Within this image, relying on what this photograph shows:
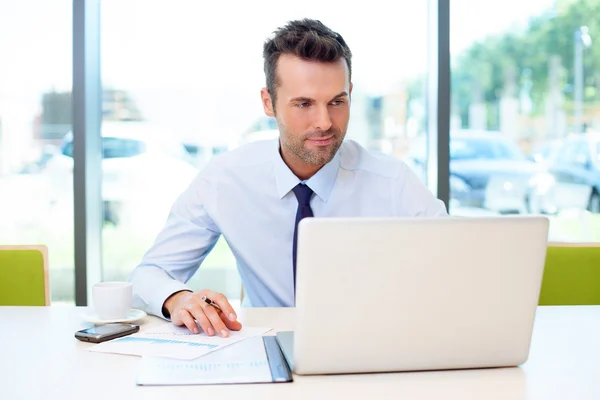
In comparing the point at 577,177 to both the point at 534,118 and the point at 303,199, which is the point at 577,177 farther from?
the point at 303,199

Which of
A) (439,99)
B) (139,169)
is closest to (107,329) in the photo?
Answer: (139,169)

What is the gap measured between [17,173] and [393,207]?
7.34 feet

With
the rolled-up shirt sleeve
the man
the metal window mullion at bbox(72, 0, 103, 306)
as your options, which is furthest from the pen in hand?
the metal window mullion at bbox(72, 0, 103, 306)

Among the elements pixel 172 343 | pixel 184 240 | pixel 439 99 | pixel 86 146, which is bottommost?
pixel 172 343

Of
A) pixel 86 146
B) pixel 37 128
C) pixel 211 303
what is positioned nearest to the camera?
pixel 211 303

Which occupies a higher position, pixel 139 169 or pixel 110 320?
pixel 139 169

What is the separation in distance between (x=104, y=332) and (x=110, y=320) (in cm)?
11

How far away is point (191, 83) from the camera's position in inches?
137

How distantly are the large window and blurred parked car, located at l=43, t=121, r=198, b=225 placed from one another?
1.45m

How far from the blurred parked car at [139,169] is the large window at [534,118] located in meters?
1.45

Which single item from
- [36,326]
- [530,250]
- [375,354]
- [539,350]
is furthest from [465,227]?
[36,326]

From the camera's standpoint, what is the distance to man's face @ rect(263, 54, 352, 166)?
1.86m

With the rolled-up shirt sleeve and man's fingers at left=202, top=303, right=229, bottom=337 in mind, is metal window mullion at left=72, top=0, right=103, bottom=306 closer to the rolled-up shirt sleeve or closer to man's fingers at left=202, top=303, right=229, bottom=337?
the rolled-up shirt sleeve

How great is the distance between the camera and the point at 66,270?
3447mm
